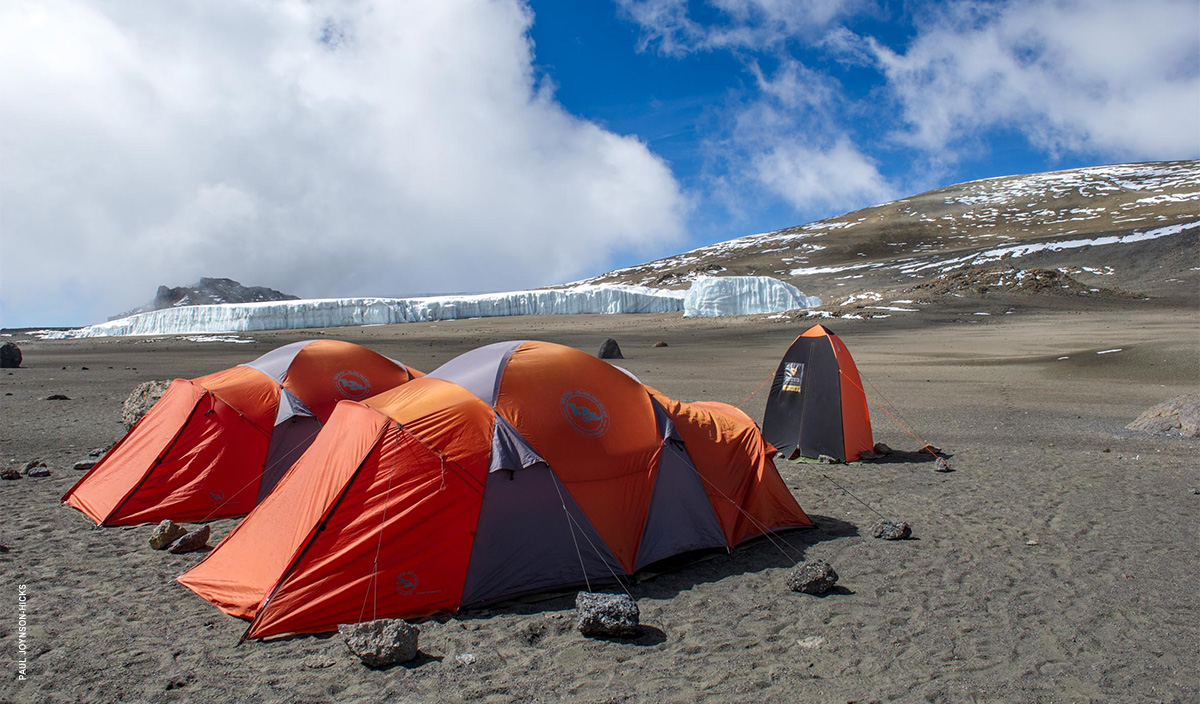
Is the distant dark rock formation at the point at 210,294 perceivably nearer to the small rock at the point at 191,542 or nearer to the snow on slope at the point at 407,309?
the snow on slope at the point at 407,309

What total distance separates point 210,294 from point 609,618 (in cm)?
13579

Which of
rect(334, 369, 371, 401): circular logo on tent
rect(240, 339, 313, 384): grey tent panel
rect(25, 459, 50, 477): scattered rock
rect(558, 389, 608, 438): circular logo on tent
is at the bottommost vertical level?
rect(25, 459, 50, 477): scattered rock

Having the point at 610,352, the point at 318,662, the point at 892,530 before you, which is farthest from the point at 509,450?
the point at 610,352

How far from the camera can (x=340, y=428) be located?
6262mm

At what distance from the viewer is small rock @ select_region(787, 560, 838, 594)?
19.7ft

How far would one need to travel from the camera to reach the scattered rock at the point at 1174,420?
12.4m

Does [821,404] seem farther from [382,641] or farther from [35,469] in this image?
[35,469]

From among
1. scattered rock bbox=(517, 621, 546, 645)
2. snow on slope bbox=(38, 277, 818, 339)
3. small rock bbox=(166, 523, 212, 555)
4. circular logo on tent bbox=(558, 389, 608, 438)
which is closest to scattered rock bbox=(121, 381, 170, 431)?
small rock bbox=(166, 523, 212, 555)

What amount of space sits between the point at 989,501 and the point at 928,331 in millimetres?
32412

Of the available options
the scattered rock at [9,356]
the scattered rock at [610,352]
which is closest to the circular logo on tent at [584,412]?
the scattered rock at [610,352]

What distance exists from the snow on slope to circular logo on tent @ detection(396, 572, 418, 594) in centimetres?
5261

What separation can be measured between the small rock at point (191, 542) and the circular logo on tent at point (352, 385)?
2.44 m

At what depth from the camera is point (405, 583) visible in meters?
5.51

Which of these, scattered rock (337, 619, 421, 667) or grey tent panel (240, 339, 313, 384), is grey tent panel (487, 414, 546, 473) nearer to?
scattered rock (337, 619, 421, 667)
